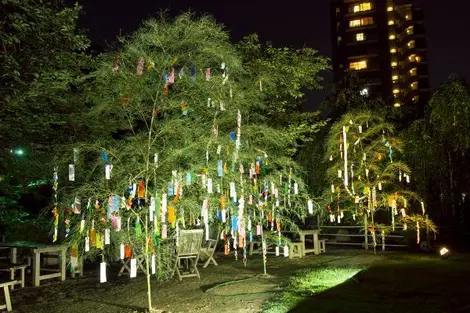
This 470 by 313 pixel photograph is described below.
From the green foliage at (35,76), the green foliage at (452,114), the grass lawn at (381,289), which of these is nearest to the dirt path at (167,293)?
the grass lawn at (381,289)

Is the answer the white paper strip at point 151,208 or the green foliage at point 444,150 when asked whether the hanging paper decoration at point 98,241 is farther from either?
the green foliage at point 444,150

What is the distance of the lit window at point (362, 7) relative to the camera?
53.0 m

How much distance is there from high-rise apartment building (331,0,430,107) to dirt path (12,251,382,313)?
41.9m

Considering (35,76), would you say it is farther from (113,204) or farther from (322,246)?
(322,246)

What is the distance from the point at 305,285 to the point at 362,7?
2075 inches

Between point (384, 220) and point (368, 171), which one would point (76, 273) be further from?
point (384, 220)

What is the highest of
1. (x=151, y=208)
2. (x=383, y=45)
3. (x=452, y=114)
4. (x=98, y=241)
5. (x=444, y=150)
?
(x=383, y=45)

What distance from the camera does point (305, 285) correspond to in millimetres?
6656

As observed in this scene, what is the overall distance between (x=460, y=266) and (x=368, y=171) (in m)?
3.38

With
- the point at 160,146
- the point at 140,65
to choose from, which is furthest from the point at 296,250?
the point at 140,65

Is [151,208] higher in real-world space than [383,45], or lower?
lower

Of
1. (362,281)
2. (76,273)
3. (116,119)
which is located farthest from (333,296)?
(76,273)

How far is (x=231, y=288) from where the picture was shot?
6602 mm

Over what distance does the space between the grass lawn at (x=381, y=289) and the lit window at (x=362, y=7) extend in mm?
49898
